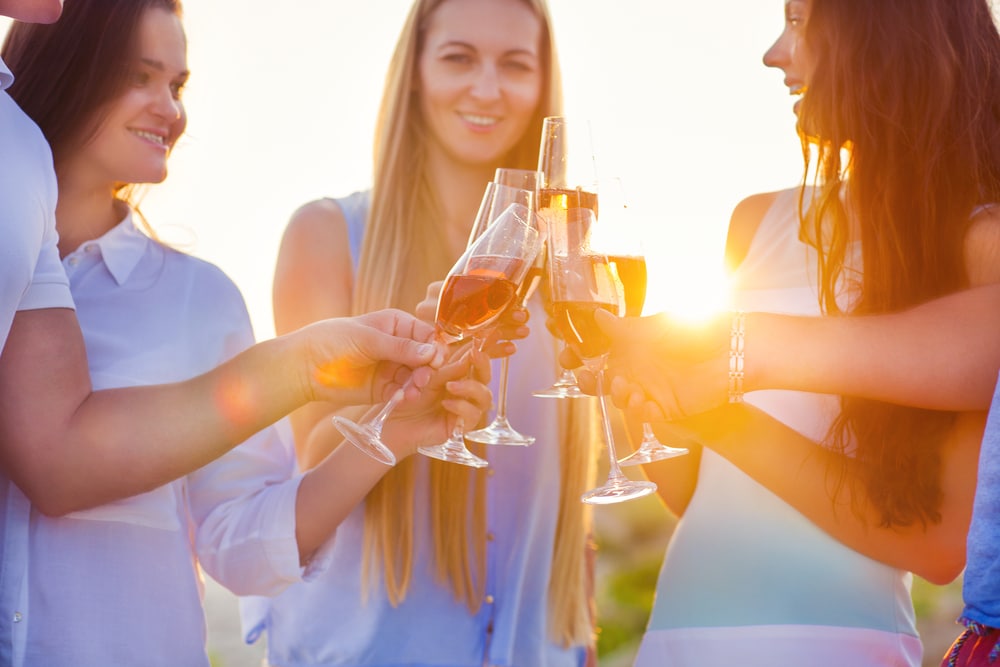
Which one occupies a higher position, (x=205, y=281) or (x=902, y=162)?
(x=902, y=162)

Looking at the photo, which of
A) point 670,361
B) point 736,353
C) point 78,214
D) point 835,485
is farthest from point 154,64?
point 835,485

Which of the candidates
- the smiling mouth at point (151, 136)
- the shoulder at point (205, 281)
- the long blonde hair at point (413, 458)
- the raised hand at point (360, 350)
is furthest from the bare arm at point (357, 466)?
the smiling mouth at point (151, 136)

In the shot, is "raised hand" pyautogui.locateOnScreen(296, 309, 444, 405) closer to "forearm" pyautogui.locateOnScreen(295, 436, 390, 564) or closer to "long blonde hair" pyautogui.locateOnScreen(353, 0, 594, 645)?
"forearm" pyautogui.locateOnScreen(295, 436, 390, 564)

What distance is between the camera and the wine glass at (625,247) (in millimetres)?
2402

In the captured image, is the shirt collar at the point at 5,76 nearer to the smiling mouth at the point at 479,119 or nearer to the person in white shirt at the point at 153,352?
the person in white shirt at the point at 153,352

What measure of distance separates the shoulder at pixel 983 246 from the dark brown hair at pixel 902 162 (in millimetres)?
22

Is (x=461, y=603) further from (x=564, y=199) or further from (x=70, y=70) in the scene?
(x=70, y=70)

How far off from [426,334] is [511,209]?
0.35 meters

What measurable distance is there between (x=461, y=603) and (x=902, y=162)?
1723 millimetres

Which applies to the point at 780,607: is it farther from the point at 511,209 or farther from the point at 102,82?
the point at 102,82

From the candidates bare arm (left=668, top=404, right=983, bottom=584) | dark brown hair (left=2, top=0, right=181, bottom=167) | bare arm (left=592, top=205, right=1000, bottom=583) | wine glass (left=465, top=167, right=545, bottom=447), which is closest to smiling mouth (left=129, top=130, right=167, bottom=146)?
dark brown hair (left=2, top=0, right=181, bottom=167)

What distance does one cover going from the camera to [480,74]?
11.5 feet

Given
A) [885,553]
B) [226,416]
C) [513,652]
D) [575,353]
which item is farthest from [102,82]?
[885,553]

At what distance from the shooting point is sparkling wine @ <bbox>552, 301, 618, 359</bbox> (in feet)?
7.80
